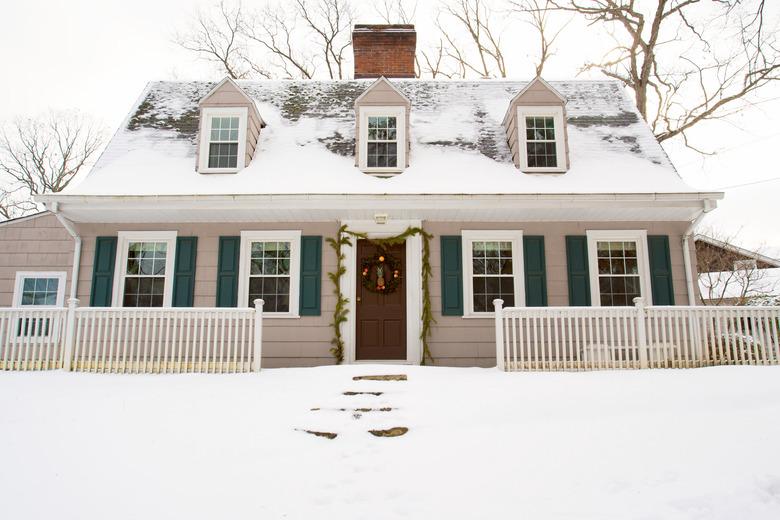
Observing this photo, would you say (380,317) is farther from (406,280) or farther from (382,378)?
(382,378)

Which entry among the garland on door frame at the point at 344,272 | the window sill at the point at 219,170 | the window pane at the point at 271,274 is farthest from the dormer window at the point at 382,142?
the window sill at the point at 219,170

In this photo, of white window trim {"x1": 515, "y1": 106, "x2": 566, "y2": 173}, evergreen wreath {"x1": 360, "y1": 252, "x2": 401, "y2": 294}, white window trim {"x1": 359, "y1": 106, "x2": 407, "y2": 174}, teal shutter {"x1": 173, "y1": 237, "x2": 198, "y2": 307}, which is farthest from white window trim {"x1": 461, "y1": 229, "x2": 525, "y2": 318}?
teal shutter {"x1": 173, "y1": 237, "x2": 198, "y2": 307}

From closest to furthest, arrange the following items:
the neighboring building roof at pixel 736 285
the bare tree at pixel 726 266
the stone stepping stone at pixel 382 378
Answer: the stone stepping stone at pixel 382 378 → the bare tree at pixel 726 266 → the neighboring building roof at pixel 736 285

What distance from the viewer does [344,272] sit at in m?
7.82

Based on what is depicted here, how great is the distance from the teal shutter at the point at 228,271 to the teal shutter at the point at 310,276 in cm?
109

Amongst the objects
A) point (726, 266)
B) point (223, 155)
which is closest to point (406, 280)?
point (223, 155)

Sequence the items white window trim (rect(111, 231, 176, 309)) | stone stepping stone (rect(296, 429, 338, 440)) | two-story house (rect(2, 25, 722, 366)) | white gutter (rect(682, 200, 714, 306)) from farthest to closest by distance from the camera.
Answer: white window trim (rect(111, 231, 176, 309))
white gutter (rect(682, 200, 714, 306))
two-story house (rect(2, 25, 722, 366))
stone stepping stone (rect(296, 429, 338, 440))

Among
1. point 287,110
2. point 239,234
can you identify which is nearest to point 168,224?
point 239,234

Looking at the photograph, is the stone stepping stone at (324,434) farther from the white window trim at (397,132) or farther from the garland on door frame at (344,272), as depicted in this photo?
the white window trim at (397,132)

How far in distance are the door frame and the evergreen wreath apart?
155 millimetres

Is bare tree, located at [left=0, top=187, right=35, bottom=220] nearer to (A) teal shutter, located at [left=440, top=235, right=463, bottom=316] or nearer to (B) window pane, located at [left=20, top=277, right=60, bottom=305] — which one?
(B) window pane, located at [left=20, top=277, right=60, bottom=305]

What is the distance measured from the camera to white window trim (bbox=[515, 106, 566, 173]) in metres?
8.25

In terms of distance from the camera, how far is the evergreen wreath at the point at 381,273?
797 cm

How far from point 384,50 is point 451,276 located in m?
5.99
